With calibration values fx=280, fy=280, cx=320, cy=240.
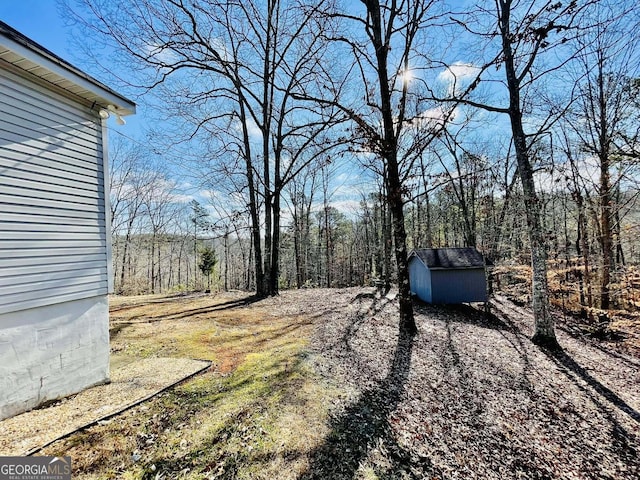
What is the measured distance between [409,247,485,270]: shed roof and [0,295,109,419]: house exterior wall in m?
10.7

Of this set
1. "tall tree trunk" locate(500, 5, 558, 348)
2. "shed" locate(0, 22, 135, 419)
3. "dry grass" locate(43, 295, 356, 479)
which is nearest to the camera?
"dry grass" locate(43, 295, 356, 479)

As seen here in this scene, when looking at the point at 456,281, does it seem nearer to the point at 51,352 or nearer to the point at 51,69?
the point at 51,352

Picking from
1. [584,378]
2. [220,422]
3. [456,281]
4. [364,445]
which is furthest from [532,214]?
[220,422]

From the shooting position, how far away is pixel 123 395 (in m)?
3.50

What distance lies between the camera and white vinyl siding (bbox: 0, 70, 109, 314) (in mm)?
3004

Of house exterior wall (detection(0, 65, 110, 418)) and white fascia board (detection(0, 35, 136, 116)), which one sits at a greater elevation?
white fascia board (detection(0, 35, 136, 116))

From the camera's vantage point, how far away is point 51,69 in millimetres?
3188

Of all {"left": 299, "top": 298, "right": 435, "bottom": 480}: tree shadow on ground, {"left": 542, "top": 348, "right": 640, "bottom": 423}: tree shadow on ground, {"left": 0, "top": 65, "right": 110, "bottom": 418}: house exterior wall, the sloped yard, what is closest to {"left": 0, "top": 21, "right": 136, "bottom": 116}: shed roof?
{"left": 0, "top": 65, "right": 110, "bottom": 418}: house exterior wall

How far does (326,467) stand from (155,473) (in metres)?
1.46

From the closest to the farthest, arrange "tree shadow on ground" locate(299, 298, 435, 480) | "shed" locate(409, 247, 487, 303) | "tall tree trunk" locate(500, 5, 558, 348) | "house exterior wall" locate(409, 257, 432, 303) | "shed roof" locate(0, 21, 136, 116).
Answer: "tree shadow on ground" locate(299, 298, 435, 480) < "shed roof" locate(0, 21, 136, 116) < "tall tree trunk" locate(500, 5, 558, 348) < "shed" locate(409, 247, 487, 303) < "house exterior wall" locate(409, 257, 432, 303)

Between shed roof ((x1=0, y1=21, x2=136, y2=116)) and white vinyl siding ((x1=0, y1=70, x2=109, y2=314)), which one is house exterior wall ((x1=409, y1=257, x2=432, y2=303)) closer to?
white vinyl siding ((x1=0, y1=70, x2=109, y2=314))

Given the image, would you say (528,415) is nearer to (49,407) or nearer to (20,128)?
(49,407)

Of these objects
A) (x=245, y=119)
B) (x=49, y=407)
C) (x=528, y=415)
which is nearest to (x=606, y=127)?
(x=528, y=415)

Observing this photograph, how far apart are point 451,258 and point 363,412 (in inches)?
383
